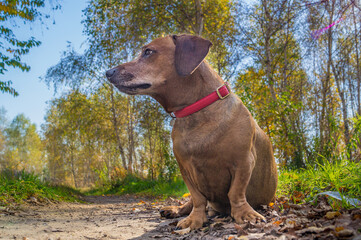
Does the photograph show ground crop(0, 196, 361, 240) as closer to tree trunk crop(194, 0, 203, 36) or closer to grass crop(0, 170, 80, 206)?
grass crop(0, 170, 80, 206)

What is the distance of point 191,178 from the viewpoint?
2857 millimetres

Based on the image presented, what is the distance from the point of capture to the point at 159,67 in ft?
9.20

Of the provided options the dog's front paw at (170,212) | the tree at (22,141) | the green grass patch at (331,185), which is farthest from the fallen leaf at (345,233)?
the tree at (22,141)

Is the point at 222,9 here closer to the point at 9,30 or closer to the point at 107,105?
the point at 9,30

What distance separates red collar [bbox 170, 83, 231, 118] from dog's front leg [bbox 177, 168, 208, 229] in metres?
0.60

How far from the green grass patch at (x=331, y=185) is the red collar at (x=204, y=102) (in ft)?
4.75

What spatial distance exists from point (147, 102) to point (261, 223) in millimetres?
11769

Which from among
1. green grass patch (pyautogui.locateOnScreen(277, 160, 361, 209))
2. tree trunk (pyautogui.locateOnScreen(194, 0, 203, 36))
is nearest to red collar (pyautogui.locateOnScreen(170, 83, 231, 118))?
green grass patch (pyautogui.locateOnScreen(277, 160, 361, 209))

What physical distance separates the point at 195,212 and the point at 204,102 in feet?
3.44

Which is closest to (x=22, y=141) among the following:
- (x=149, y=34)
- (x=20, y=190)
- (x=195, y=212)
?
(x=149, y=34)

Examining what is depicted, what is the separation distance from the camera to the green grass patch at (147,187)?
855 centimetres

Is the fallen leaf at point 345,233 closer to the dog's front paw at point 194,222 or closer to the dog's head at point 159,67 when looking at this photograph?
the dog's front paw at point 194,222

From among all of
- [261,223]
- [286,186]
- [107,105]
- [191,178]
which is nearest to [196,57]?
[191,178]

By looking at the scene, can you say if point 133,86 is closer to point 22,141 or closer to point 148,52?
point 148,52
